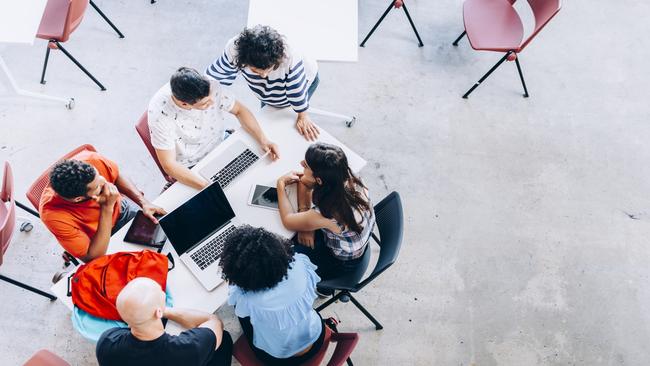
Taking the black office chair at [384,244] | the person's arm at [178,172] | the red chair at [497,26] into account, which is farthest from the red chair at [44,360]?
the red chair at [497,26]

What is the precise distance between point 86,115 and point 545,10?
10.5ft

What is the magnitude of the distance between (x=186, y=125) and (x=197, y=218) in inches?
20.8

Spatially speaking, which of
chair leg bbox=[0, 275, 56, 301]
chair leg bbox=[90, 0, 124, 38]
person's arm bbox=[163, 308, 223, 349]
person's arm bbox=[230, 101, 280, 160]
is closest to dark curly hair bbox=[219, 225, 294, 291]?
person's arm bbox=[163, 308, 223, 349]

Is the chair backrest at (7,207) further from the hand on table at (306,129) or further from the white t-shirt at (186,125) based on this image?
the hand on table at (306,129)

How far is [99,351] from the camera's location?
67.9 inches

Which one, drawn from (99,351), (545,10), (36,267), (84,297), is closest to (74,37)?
→ (36,267)

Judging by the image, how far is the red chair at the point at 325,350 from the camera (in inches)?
69.2

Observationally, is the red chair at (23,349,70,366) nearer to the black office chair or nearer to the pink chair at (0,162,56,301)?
the pink chair at (0,162,56,301)

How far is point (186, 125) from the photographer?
7.48 ft

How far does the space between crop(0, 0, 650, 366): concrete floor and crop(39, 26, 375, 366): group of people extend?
74cm

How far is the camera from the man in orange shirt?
1.86 meters

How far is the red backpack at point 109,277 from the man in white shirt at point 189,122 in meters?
0.44

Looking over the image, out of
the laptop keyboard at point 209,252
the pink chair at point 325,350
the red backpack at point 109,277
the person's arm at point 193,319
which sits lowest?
the pink chair at point 325,350

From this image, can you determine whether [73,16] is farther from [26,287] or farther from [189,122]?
[26,287]
